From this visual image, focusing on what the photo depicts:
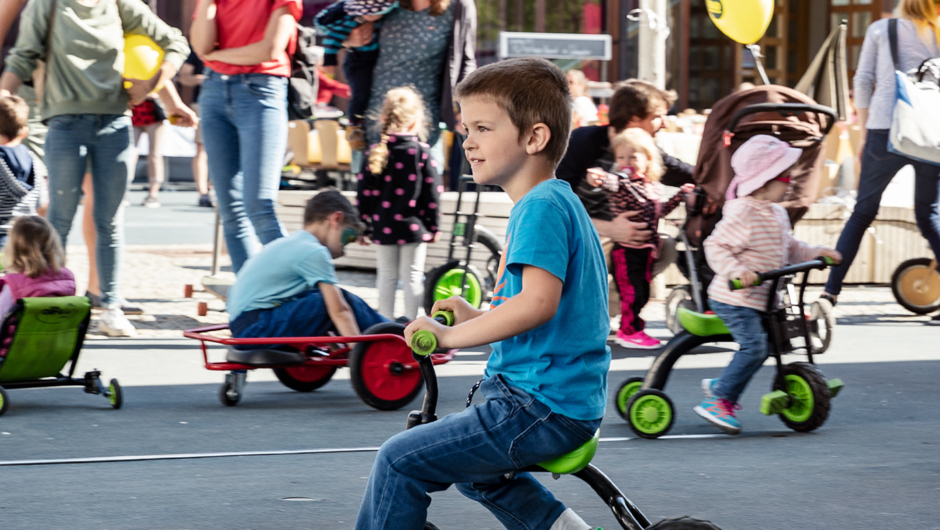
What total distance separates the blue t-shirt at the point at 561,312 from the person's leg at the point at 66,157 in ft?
15.7

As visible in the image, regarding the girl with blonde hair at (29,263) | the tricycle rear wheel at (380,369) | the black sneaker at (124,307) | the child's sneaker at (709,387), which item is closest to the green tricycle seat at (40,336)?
the girl with blonde hair at (29,263)

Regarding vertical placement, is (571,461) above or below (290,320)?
above

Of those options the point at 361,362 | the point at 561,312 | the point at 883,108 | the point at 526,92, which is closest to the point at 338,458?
the point at 361,362

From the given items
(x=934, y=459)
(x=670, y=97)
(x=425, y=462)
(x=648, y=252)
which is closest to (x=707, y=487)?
(x=934, y=459)

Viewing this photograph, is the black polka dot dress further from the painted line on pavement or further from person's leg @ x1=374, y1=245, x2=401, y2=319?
the painted line on pavement

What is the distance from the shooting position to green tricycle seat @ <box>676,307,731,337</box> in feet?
16.0

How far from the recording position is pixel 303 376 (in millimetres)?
5691

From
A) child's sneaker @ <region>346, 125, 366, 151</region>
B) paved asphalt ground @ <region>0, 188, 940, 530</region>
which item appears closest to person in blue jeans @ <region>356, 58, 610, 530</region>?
paved asphalt ground @ <region>0, 188, 940, 530</region>

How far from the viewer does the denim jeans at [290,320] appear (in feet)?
17.5

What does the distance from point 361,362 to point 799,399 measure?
178cm

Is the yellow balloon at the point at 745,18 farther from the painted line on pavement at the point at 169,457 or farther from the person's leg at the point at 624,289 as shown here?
the painted line on pavement at the point at 169,457

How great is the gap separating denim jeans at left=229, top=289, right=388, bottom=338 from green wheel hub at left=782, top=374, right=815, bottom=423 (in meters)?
1.94

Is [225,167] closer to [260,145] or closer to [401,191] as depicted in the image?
[260,145]

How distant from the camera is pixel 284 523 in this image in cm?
354
